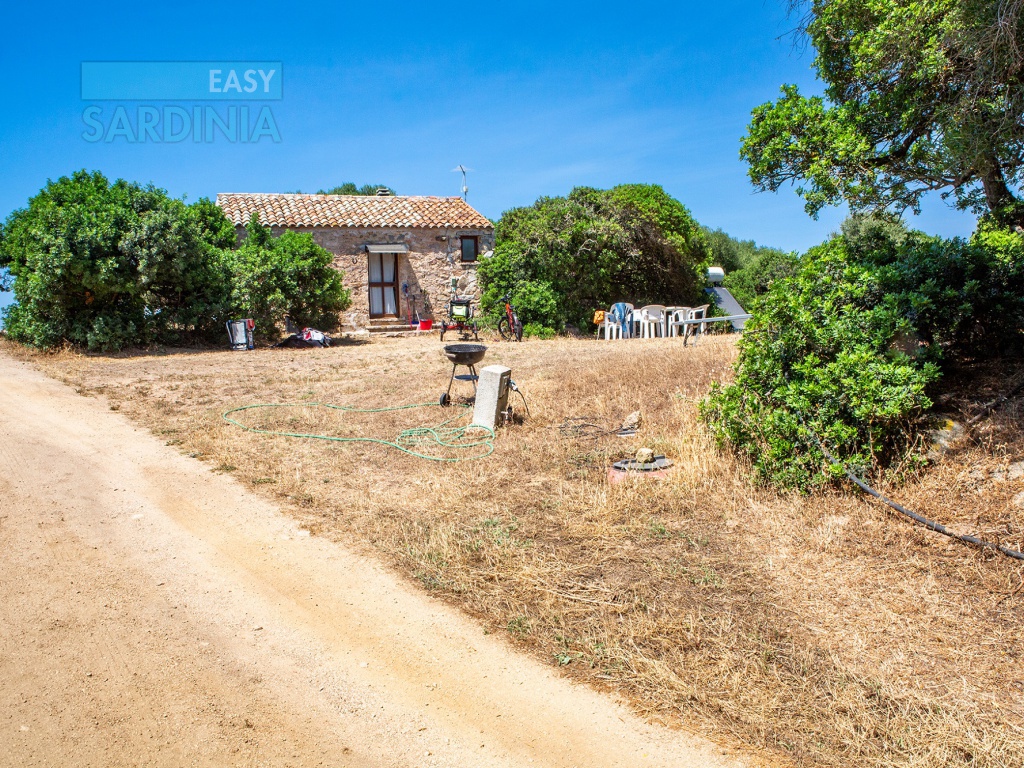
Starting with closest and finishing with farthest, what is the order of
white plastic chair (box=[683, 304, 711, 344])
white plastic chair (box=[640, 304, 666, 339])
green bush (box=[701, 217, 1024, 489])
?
green bush (box=[701, 217, 1024, 489]) < white plastic chair (box=[683, 304, 711, 344]) < white plastic chair (box=[640, 304, 666, 339])

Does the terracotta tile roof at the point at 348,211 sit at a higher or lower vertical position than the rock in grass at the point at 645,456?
higher

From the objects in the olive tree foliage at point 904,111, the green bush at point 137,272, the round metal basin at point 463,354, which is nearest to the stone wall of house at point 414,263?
the green bush at point 137,272

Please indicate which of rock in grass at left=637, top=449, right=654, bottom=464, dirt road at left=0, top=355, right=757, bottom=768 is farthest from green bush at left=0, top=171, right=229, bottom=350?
rock in grass at left=637, top=449, right=654, bottom=464

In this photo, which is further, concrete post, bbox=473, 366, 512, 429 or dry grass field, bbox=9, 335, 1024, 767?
concrete post, bbox=473, 366, 512, 429

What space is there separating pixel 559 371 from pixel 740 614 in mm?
7044

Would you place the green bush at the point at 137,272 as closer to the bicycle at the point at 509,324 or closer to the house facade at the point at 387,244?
the house facade at the point at 387,244

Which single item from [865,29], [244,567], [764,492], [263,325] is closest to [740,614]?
[764,492]

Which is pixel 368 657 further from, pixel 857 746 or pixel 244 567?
pixel 857 746

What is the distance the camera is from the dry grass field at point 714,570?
2.85 meters

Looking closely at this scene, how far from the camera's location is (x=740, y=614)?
11.7 ft

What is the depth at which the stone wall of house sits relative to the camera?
67.7 feet

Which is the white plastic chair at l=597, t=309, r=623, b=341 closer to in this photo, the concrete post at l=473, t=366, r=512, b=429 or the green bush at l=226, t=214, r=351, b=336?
the green bush at l=226, t=214, r=351, b=336

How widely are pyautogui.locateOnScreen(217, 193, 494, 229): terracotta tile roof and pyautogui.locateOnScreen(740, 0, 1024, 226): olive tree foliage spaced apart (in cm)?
1566

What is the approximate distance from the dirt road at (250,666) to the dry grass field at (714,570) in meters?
0.25
